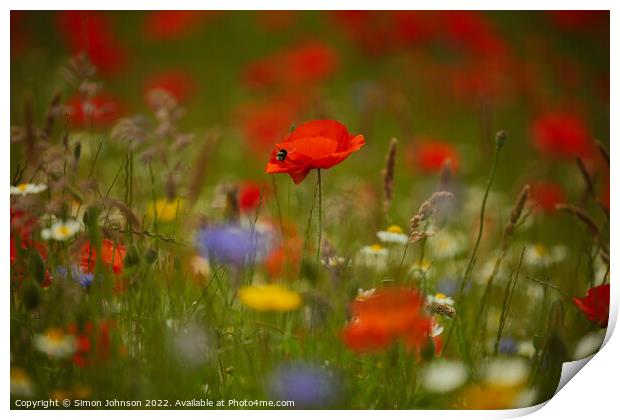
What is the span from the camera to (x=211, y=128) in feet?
5.50

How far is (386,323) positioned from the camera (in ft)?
4.45

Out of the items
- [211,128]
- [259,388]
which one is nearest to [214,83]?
[211,128]

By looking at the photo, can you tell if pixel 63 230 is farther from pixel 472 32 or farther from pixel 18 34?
pixel 472 32

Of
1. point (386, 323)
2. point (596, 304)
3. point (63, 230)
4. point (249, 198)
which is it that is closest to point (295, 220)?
point (249, 198)

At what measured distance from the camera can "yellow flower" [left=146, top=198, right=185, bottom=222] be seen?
4.77 ft

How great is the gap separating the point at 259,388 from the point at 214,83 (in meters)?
0.56

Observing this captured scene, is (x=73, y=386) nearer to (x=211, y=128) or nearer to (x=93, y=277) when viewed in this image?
(x=93, y=277)

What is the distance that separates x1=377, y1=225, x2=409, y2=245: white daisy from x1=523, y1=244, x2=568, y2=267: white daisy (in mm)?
191

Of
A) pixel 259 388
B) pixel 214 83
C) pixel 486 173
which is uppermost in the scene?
pixel 214 83

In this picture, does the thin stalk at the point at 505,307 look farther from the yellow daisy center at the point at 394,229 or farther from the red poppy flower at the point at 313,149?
the red poppy flower at the point at 313,149

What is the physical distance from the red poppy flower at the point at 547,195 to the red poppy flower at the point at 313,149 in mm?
407

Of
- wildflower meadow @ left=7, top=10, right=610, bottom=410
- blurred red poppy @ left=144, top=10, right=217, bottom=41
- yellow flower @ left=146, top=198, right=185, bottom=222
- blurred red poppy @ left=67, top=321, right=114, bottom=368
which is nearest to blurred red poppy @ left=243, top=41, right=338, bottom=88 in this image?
wildflower meadow @ left=7, top=10, right=610, bottom=410

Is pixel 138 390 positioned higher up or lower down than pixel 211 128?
lower down

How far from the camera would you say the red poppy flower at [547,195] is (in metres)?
1.59
